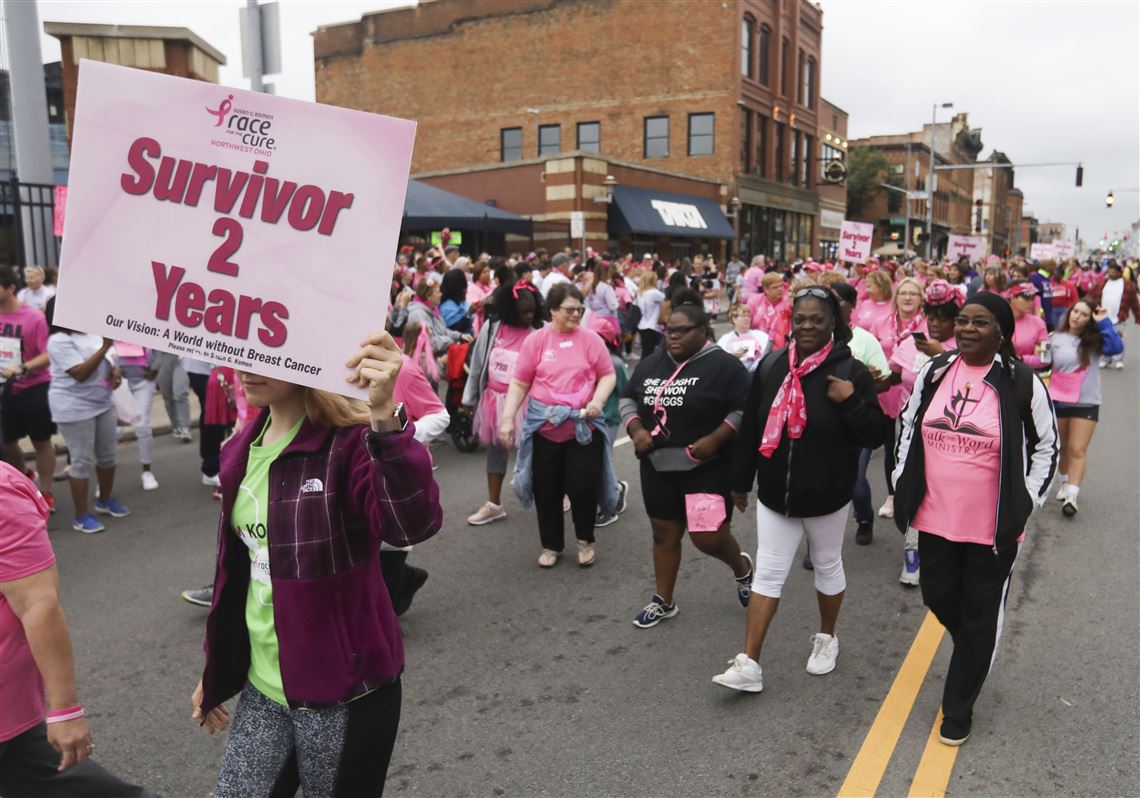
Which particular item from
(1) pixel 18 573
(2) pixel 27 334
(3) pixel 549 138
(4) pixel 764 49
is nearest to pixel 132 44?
(3) pixel 549 138

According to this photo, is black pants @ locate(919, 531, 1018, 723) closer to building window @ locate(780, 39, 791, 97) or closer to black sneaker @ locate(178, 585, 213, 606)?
black sneaker @ locate(178, 585, 213, 606)

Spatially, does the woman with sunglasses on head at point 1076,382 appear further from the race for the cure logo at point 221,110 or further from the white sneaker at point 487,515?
the race for the cure logo at point 221,110

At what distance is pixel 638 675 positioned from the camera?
451 centimetres

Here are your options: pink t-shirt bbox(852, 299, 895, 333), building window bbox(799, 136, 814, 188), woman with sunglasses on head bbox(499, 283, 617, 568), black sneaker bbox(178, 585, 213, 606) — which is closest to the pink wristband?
black sneaker bbox(178, 585, 213, 606)

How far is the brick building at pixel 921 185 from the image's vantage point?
6894 centimetres

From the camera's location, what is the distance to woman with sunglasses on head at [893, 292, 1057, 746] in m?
3.74

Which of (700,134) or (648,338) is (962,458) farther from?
(700,134)

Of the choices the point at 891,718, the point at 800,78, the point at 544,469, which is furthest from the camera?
the point at 800,78

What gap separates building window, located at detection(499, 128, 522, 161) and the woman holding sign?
41.2 meters

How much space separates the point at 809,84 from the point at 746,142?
929 cm

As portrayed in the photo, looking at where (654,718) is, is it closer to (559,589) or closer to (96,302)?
(559,589)

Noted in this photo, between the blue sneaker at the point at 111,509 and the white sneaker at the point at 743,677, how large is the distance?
17.3ft

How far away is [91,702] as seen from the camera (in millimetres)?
4246

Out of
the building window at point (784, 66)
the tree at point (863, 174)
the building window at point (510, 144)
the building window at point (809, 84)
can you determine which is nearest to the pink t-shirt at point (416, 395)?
the building window at point (510, 144)
